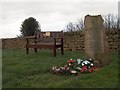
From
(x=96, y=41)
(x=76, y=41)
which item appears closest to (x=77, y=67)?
(x=96, y=41)

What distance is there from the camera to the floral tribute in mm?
7398

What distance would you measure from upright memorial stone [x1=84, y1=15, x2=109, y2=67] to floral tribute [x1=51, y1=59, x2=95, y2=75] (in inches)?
14.3

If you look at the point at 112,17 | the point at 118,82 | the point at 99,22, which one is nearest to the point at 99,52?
the point at 99,22

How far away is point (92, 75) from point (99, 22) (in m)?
2.30

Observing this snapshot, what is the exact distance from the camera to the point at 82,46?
43.4 feet

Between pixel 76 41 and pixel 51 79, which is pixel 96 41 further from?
pixel 76 41

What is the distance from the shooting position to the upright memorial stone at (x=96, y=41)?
843 cm

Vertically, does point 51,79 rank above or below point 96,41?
below

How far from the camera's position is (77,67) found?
25.4ft

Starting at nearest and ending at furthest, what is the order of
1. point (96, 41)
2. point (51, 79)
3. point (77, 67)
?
point (51, 79) < point (77, 67) < point (96, 41)

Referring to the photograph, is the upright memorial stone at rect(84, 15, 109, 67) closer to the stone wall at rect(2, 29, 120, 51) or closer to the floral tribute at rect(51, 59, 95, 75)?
the floral tribute at rect(51, 59, 95, 75)

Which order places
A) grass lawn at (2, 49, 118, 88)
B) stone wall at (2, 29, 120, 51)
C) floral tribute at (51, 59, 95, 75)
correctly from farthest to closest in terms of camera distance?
stone wall at (2, 29, 120, 51), floral tribute at (51, 59, 95, 75), grass lawn at (2, 49, 118, 88)

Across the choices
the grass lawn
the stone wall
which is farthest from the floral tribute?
the stone wall

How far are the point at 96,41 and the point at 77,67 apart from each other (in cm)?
122
